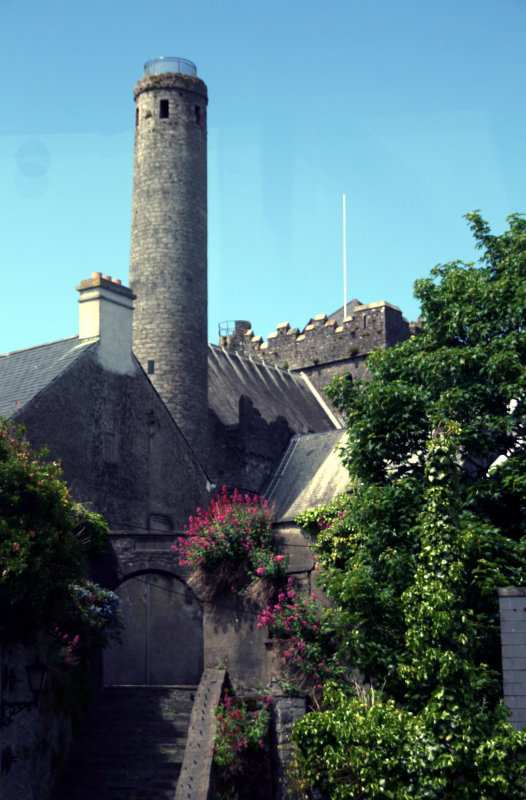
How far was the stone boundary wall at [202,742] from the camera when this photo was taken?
67.0 ft

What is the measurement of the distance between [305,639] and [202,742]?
4340mm

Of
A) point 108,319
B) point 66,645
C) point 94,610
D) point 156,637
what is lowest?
point 66,645

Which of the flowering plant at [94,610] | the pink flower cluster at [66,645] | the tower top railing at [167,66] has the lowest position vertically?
the pink flower cluster at [66,645]

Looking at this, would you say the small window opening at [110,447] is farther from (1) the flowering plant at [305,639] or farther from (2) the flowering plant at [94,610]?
(1) the flowering plant at [305,639]

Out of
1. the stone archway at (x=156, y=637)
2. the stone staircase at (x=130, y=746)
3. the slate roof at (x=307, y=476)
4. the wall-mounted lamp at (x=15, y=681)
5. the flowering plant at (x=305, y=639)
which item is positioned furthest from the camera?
the slate roof at (x=307, y=476)

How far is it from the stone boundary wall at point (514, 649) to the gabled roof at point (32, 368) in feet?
44.8

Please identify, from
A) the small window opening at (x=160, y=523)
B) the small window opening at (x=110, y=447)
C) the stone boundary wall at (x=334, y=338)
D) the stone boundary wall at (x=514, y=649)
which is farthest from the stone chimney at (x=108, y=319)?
the stone boundary wall at (x=334, y=338)

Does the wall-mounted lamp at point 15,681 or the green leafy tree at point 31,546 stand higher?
the green leafy tree at point 31,546

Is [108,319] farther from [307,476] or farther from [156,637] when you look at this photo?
[307,476]

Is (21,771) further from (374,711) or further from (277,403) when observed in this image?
(277,403)

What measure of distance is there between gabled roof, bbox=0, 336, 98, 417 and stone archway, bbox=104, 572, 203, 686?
582cm

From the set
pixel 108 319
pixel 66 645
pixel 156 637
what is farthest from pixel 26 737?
pixel 108 319

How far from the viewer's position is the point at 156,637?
31.5m

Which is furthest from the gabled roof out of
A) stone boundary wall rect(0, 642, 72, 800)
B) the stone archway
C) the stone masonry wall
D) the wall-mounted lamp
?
the stone masonry wall
